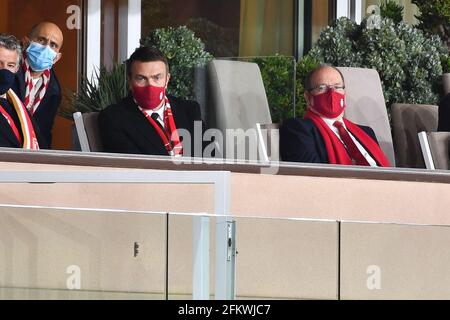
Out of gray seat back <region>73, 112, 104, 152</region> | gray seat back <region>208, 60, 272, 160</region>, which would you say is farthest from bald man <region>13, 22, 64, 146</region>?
gray seat back <region>208, 60, 272, 160</region>

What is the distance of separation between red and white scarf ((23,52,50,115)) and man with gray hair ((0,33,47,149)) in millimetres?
395

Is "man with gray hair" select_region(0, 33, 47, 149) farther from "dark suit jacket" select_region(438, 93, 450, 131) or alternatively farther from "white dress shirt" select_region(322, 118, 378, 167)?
"dark suit jacket" select_region(438, 93, 450, 131)

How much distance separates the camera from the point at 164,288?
4.32 meters

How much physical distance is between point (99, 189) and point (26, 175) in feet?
5.29

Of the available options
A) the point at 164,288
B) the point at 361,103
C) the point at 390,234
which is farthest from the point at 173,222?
the point at 361,103

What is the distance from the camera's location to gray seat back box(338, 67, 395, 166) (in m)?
7.94

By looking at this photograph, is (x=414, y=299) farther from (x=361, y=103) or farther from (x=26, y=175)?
(x=361, y=103)

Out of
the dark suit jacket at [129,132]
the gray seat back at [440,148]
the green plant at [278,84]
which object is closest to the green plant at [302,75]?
the green plant at [278,84]

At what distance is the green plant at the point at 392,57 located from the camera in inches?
353

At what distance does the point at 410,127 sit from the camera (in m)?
8.18

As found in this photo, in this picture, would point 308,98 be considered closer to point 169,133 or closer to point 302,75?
point 169,133

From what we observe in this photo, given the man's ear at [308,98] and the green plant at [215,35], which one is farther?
the green plant at [215,35]

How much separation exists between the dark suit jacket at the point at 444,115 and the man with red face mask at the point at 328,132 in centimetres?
61

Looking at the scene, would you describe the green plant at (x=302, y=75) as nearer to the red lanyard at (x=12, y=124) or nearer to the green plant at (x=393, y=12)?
the green plant at (x=393, y=12)
